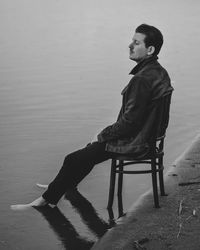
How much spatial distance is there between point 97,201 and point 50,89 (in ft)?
25.4

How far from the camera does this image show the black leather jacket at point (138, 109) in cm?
572

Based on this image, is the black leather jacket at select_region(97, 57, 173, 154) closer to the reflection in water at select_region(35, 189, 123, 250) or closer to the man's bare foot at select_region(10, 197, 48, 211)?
the reflection in water at select_region(35, 189, 123, 250)

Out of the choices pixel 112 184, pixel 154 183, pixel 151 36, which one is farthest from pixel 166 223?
pixel 151 36

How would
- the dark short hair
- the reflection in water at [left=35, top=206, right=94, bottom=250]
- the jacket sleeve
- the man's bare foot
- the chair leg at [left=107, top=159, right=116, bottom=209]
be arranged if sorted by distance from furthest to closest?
the man's bare foot → the chair leg at [left=107, top=159, right=116, bottom=209] → the dark short hair → the jacket sleeve → the reflection in water at [left=35, top=206, right=94, bottom=250]

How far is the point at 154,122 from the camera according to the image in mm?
5832

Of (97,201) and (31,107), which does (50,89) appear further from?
(97,201)

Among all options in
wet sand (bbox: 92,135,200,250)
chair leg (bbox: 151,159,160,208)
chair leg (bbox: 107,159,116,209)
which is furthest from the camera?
chair leg (bbox: 107,159,116,209)

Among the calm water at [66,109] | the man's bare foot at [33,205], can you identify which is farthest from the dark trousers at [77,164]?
the calm water at [66,109]

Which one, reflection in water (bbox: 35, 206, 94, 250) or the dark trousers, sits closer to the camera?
reflection in water (bbox: 35, 206, 94, 250)

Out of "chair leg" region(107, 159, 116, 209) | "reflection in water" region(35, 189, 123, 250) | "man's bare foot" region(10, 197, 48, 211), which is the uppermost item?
"chair leg" region(107, 159, 116, 209)

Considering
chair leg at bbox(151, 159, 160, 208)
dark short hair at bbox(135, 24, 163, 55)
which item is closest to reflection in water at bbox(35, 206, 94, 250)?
chair leg at bbox(151, 159, 160, 208)

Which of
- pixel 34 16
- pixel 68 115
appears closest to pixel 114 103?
pixel 68 115

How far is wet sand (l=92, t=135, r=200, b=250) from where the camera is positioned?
17.4ft

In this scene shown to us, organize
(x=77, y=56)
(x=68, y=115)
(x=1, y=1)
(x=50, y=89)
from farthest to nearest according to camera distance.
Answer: (x=1, y=1)
(x=77, y=56)
(x=50, y=89)
(x=68, y=115)
